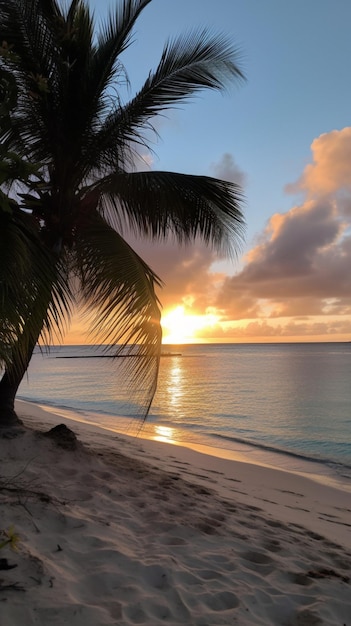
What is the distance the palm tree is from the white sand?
1141 millimetres

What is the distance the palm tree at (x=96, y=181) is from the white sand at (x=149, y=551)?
44.9 inches

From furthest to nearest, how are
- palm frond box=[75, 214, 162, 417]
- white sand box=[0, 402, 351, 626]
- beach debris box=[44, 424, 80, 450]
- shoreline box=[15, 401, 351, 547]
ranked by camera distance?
beach debris box=[44, 424, 80, 450], shoreline box=[15, 401, 351, 547], palm frond box=[75, 214, 162, 417], white sand box=[0, 402, 351, 626]

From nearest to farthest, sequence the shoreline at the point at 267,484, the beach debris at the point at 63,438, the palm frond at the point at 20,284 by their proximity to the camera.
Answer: the palm frond at the point at 20,284 → the shoreline at the point at 267,484 → the beach debris at the point at 63,438

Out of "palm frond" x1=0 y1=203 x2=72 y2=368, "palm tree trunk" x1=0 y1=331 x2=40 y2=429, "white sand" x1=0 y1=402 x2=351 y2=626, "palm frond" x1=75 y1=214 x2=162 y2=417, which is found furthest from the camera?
"palm tree trunk" x1=0 y1=331 x2=40 y2=429

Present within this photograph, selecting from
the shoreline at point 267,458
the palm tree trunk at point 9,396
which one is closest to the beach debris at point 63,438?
the palm tree trunk at point 9,396

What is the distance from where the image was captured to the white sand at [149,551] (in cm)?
261

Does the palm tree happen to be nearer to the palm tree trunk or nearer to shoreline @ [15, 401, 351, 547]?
the palm tree trunk

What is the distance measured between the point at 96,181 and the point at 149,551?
519 centimetres

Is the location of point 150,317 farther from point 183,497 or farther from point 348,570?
point 348,570

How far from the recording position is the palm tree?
5.13m

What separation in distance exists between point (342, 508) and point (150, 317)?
4333 millimetres

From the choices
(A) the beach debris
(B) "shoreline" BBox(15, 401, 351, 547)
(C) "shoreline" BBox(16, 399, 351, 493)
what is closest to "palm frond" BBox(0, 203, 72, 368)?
(A) the beach debris

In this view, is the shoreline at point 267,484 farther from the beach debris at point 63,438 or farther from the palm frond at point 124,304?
the palm frond at point 124,304

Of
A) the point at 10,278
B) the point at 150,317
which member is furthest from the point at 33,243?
the point at 150,317
